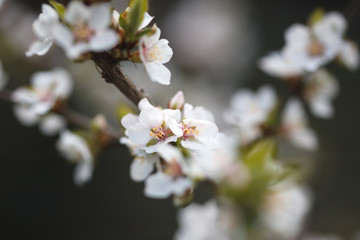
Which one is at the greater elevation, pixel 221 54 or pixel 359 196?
pixel 221 54

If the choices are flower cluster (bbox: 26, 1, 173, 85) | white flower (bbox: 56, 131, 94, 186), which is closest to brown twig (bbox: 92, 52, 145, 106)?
flower cluster (bbox: 26, 1, 173, 85)

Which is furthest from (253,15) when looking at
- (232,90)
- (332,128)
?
(332,128)

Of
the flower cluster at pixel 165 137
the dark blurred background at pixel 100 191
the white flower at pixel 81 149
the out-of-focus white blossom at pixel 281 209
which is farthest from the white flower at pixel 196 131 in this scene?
the dark blurred background at pixel 100 191

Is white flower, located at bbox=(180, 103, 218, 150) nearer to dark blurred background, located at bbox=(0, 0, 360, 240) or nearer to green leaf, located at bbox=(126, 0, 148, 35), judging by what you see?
green leaf, located at bbox=(126, 0, 148, 35)

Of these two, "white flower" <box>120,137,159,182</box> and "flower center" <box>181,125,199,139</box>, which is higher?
"flower center" <box>181,125,199,139</box>

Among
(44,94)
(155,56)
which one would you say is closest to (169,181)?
(155,56)

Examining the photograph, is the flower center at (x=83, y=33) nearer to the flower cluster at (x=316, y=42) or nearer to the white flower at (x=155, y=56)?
the white flower at (x=155, y=56)

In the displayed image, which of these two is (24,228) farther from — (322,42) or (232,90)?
(322,42)
